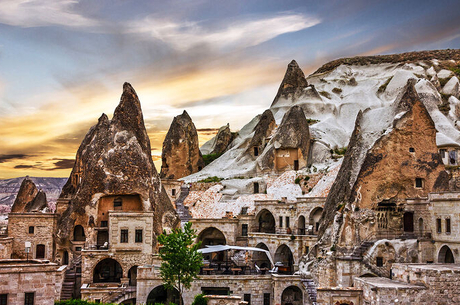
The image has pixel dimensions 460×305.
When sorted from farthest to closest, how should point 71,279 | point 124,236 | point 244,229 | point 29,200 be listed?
point 29,200, point 244,229, point 71,279, point 124,236

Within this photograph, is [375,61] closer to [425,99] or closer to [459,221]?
[425,99]

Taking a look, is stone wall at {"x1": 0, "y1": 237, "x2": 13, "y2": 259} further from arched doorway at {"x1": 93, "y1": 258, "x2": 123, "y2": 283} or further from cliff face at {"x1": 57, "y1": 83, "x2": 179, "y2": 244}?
arched doorway at {"x1": 93, "y1": 258, "x2": 123, "y2": 283}

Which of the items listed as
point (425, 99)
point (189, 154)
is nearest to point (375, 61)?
point (425, 99)

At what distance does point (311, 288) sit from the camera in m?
43.1

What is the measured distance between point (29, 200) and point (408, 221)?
161 ft

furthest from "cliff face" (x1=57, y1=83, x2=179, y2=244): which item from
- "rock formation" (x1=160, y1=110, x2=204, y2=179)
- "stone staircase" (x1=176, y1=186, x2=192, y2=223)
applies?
"rock formation" (x1=160, y1=110, x2=204, y2=179)

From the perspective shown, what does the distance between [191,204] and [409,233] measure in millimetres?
27914

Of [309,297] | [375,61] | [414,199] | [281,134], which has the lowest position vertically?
[309,297]

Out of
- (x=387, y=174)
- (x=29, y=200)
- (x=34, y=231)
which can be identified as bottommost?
(x=34, y=231)

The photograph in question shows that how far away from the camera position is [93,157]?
54469 mm

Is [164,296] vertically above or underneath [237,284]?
underneath

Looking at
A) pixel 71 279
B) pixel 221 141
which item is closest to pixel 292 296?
pixel 71 279

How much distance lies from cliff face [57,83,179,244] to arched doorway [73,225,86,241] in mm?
874

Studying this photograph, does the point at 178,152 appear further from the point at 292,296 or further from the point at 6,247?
the point at 292,296
